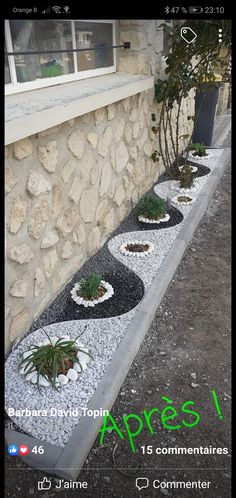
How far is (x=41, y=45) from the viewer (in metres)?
2.03

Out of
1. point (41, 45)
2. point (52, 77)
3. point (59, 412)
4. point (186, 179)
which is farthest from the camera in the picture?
point (186, 179)

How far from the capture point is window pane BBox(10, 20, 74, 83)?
6.13ft

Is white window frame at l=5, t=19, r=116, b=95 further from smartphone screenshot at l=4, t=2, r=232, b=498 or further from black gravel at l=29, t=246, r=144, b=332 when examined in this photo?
black gravel at l=29, t=246, r=144, b=332

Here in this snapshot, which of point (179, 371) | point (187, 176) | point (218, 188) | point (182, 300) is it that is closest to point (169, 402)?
point (179, 371)

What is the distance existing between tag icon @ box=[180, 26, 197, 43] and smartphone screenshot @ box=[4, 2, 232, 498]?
3 centimetres

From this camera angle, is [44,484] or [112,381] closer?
[44,484]

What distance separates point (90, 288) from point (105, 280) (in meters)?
0.25

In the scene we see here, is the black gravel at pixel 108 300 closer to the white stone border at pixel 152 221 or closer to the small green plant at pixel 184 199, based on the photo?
the white stone border at pixel 152 221

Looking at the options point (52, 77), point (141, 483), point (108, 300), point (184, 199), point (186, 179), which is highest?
point (52, 77)

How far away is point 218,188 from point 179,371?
8.64ft

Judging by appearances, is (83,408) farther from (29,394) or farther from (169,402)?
(169,402)

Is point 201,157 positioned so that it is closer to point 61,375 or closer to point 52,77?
point 52,77

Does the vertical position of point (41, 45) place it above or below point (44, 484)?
above
